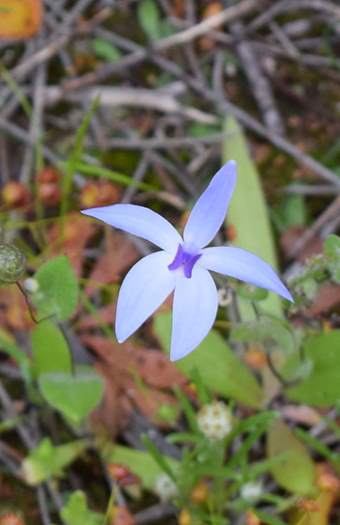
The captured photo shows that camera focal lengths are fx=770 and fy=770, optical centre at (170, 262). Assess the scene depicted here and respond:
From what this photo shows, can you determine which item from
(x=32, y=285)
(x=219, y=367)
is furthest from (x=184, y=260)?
(x=219, y=367)

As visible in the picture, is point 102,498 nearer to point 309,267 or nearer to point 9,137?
point 309,267

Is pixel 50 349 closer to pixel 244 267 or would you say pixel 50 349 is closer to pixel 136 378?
pixel 136 378

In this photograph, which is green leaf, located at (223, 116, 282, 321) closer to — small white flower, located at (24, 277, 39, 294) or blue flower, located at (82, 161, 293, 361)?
small white flower, located at (24, 277, 39, 294)

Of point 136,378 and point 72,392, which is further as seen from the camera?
point 136,378

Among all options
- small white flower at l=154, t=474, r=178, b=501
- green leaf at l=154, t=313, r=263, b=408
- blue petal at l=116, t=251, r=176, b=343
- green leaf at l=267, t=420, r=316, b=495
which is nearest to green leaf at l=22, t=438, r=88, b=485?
small white flower at l=154, t=474, r=178, b=501

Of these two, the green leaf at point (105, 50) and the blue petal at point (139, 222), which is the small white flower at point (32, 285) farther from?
the green leaf at point (105, 50)

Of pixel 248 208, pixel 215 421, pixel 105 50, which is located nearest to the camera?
pixel 215 421

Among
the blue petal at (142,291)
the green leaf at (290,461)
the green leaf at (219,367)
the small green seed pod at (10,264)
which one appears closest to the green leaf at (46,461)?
the green leaf at (219,367)

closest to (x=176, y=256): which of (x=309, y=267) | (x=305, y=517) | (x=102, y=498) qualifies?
(x=309, y=267)
